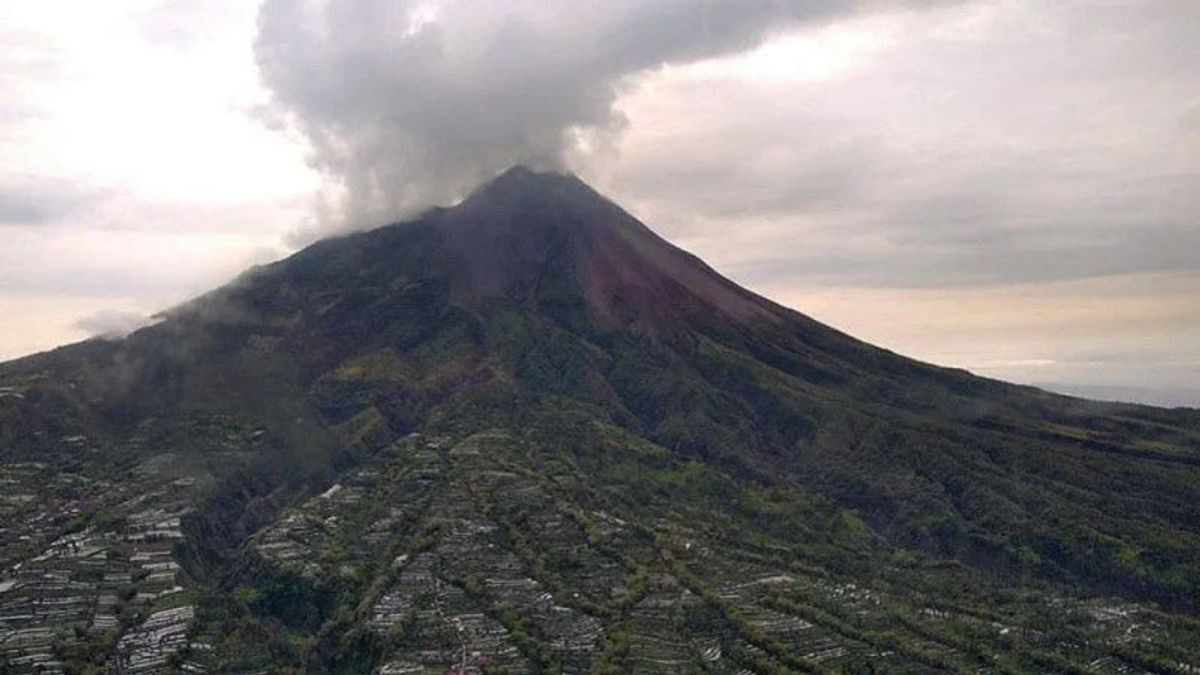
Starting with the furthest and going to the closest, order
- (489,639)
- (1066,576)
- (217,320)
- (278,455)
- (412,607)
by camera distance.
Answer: (217,320), (278,455), (1066,576), (412,607), (489,639)

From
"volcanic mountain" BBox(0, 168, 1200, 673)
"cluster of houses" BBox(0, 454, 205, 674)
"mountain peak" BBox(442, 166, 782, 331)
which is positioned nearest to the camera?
"cluster of houses" BBox(0, 454, 205, 674)

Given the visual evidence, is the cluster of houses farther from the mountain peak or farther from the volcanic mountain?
the mountain peak

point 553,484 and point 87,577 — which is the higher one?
point 553,484

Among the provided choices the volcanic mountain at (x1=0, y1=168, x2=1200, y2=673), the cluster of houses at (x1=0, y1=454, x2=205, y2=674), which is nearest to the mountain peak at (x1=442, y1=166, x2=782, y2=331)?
the volcanic mountain at (x1=0, y1=168, x2=1200, y2=673)

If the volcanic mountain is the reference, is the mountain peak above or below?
above

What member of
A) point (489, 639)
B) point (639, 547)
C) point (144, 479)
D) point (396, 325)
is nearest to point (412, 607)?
point (489, 639)

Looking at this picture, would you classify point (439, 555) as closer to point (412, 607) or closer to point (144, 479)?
point (412, 607)

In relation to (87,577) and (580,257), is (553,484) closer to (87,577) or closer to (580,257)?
(87,577)

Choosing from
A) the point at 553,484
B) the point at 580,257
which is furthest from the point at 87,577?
the point at 580,257

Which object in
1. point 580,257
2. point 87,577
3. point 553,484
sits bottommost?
point 87,577
